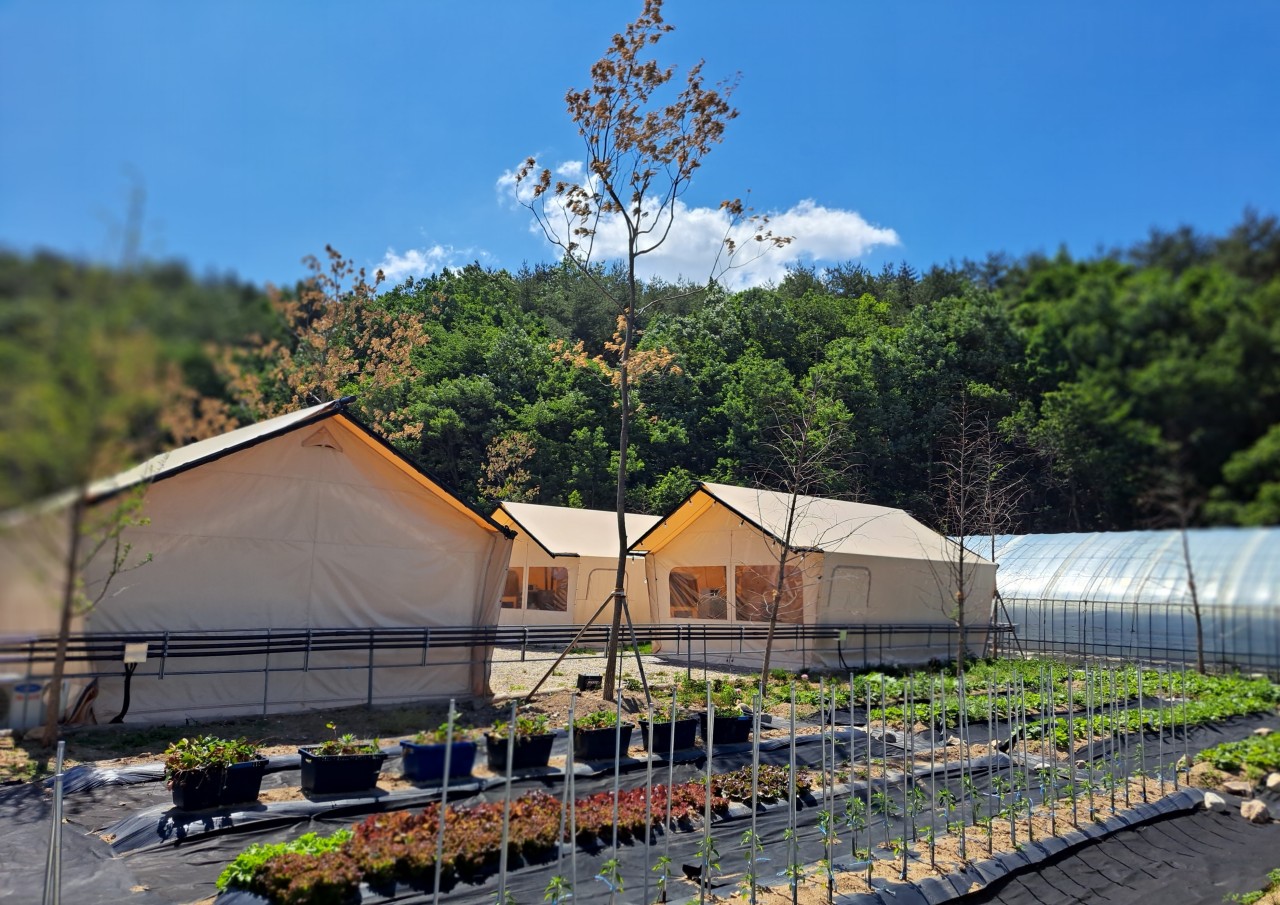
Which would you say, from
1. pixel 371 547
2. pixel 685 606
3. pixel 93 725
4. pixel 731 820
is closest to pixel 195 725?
pixel 93 725

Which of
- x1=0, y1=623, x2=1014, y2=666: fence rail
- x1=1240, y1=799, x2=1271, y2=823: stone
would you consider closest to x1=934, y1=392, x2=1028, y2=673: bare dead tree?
x1=1240, y1=799, x2=1271, y2=823: stone

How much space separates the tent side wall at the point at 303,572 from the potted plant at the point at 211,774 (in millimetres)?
3090

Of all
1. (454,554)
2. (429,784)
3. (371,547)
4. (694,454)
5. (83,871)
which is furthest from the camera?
(694,454)

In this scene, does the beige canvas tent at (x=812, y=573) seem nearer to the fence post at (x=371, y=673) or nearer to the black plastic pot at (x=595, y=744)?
the fence post at (x=371, y=673)

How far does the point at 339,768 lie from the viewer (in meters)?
7.35

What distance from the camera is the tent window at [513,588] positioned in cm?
2330

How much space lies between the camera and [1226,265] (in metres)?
1.87

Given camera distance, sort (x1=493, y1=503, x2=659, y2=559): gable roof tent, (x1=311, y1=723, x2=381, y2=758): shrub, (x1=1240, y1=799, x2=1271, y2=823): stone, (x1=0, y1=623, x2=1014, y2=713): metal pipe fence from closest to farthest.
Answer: (x1=311, y1=723, x2=381, y2=758): shrub, (x1=1240, y1=799, x2=1271, y2=823): stone, (x1=0, y1=623, x2=1014, y2=713): metal pipe fence, (x1=493, y1=503, x2=659, y2=559): gable roof tent

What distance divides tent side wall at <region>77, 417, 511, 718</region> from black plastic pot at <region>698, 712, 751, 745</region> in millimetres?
3702

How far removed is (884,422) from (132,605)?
8378 millimetres

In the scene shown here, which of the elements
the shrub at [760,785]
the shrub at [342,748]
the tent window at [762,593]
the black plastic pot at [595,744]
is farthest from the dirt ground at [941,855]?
the tent window at [762,593]

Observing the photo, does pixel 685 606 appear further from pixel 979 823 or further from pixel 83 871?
pixel 83 871

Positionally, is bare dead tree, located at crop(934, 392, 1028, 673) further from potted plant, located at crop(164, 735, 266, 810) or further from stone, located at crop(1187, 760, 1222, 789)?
potted plant, located at crop(164, 735, 266, 810)

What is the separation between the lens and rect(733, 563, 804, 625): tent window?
17000 mm
